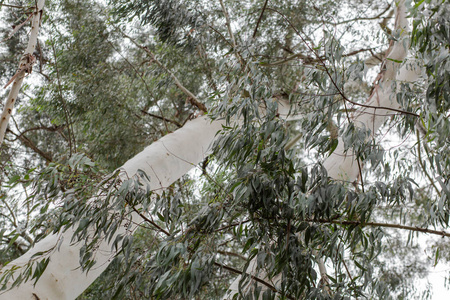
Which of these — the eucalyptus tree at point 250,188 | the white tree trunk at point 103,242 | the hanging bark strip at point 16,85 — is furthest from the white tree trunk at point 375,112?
the hanging bark strip at point 16,85

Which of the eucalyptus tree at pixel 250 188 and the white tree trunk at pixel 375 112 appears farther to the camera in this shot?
the white tree trunk at pixel 375 112

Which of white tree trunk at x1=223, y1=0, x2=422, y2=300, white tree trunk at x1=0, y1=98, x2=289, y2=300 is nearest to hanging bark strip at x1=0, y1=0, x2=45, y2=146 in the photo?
white tree trunk at x1=0, y1=98, x2=289, y2=300

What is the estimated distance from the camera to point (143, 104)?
16.5 feet

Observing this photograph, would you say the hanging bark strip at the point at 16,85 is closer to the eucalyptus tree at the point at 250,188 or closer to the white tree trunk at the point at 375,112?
the eucalyptus tree at the point at 250,188

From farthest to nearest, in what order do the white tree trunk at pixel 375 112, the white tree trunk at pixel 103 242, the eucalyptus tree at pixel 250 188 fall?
Answer: the white tree trunk at pixel 375 112 → the white tree trunk at pixel 103 242 → the eucalyptus tree at pixel 250 188

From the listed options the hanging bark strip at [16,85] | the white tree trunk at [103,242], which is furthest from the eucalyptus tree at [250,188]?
the hanging bark strip at [16,85]

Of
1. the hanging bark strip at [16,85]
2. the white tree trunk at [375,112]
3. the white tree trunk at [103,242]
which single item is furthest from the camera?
the white tree trunk at [375,112]

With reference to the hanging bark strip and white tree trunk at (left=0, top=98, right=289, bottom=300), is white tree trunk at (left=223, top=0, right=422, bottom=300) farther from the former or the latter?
the hanging bark strip

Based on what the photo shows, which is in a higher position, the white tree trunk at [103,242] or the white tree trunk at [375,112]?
the white tree trunk at [375,112]

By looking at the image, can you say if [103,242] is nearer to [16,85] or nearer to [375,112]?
[16,85]

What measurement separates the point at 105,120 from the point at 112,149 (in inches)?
16.9

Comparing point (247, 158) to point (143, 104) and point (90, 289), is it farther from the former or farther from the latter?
point (143, 104)

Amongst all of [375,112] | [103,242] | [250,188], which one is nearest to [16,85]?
[103,242]

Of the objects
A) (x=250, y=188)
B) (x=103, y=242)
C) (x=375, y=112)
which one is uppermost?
(x=375, y=112)
